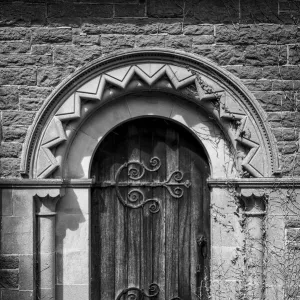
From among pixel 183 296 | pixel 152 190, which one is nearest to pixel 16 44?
pixel 152 190

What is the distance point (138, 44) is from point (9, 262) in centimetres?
251

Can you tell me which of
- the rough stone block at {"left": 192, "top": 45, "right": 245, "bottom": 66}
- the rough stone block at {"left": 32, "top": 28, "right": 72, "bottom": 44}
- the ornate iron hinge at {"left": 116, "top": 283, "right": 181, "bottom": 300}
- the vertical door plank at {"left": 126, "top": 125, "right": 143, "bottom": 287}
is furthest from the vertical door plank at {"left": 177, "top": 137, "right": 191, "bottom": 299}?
the rough stone block at {"left": 32, "top": 28, "right": 72, "bottom": 44}

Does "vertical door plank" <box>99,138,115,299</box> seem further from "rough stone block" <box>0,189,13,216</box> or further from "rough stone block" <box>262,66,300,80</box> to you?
"rough stone block" <box>262,66,300,80</box>

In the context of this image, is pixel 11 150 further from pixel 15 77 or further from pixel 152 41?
pixel 152 41

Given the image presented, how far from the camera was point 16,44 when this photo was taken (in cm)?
522

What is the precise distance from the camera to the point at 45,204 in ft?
17.0

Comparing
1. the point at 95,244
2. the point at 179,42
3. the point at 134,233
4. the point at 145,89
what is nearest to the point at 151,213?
the point at 134,233

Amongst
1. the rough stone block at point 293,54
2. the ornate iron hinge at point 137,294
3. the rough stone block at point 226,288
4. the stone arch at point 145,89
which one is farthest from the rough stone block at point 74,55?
the rough stone block at point 226,288

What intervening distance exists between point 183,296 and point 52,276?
4.56ft

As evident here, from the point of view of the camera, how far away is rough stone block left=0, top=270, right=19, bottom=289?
5141 millimetres

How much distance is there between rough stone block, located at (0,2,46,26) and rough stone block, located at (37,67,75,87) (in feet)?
1.60

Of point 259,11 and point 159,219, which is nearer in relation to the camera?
point 259,11

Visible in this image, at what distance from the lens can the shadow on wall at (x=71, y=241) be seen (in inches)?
209

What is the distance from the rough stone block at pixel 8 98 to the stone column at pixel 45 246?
3.11 ft
